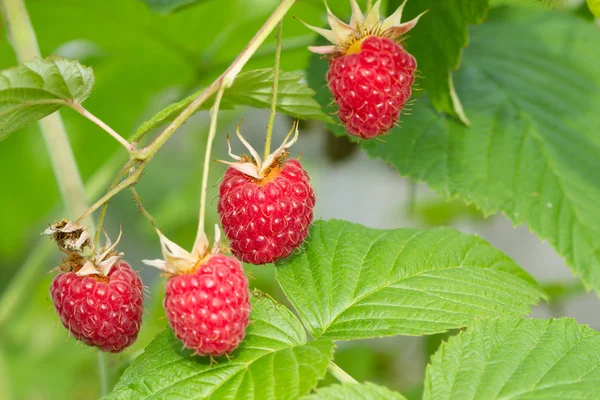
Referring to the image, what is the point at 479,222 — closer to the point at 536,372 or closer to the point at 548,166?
the point at 548,166

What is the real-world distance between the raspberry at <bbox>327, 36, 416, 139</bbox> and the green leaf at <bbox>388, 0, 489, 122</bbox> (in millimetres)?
208

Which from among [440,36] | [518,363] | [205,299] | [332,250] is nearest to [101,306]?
[205,299]

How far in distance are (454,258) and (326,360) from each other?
47 cm

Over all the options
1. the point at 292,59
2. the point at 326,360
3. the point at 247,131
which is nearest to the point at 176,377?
the point at 326,360

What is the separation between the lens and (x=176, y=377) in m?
1.12

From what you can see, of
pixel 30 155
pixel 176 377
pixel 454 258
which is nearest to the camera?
pixel 176 377

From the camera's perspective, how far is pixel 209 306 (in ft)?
3.27

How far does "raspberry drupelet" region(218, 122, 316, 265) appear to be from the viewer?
117cm

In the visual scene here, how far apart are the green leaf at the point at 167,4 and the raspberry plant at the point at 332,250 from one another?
0.9 inches

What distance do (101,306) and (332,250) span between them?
0.47 m

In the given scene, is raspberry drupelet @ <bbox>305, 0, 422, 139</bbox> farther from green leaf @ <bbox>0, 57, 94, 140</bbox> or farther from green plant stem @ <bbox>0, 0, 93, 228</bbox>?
green plant stem @ <bbox>0, 0, 93, 228</bbox>

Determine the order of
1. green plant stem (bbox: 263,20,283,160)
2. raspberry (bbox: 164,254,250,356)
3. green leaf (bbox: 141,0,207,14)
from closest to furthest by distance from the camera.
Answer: raspberry (bbox: 164,254,250,356), green plant stem (bbox: 263,20,283,160), green leaf (bbox: 141,0,207,14)

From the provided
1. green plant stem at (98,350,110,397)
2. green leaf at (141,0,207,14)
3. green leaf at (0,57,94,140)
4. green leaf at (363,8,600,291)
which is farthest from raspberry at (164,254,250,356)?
green leaf at (141,0,207,14)

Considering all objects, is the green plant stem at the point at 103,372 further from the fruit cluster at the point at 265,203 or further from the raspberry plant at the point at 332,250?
the fruit cluster at the point at 265,203
